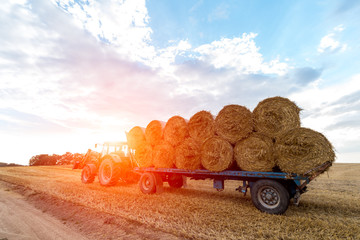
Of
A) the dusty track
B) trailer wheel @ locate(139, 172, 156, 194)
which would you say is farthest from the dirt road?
trailer wheel @ locate(139, 172, 156, 194)

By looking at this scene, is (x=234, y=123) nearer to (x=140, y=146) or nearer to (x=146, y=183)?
(x=140, y=146)

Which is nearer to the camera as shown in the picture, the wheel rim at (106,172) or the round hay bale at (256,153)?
the round hay bale at (256,153)

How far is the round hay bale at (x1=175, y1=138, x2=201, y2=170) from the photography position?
7480 millimetres

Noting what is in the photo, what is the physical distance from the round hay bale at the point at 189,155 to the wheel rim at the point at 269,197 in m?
2.32

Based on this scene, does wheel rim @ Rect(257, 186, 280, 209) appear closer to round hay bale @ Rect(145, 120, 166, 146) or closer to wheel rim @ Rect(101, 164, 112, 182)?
round hay bale @ Rect(145, 120, 166, 146)

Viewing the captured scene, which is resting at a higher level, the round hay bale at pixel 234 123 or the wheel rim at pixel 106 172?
the round hay bale at pixel 234 123

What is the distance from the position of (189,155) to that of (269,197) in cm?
295

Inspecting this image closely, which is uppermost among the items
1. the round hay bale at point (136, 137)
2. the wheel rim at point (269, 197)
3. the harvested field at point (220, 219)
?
the round hay bale at point (136, 137)

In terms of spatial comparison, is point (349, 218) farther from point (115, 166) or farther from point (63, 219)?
point (115, 166)

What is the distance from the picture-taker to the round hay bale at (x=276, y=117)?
607cm

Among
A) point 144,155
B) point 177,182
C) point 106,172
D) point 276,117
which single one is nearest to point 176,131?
point 144,155

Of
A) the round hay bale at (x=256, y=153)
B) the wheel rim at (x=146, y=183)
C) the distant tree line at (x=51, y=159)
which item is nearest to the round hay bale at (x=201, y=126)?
the round hay bale at (x=256, y=153)

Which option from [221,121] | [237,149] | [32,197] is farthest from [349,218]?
[32,197]

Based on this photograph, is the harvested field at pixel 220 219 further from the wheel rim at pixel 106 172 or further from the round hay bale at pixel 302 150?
the wheel rim at pixel 106 172
